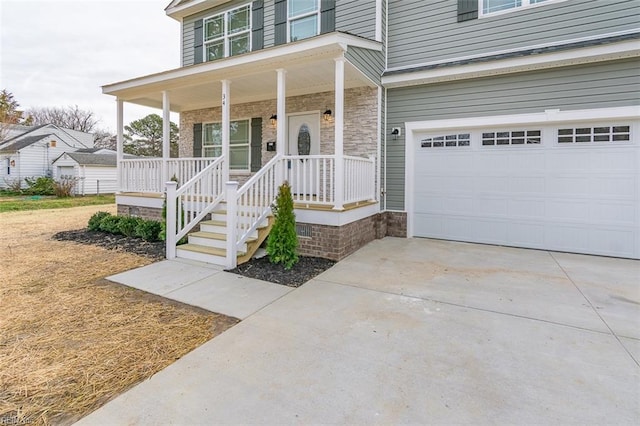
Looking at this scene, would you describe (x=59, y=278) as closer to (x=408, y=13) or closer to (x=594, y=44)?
(x=408, y=13)

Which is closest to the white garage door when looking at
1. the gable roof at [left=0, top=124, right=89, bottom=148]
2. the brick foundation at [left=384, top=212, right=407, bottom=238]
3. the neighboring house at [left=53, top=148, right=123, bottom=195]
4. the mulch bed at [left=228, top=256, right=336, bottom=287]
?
the brick foundation at [left=384, top=212, right=407, bottom=238]

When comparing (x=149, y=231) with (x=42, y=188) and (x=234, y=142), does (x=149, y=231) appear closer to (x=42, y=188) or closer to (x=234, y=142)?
(x=234, y=142)

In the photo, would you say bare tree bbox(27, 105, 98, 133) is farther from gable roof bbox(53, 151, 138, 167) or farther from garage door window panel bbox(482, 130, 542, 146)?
garage door window panel bbox(482, 130, 542, 146)

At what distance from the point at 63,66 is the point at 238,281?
97.0 ft

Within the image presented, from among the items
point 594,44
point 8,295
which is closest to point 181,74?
point 8,295

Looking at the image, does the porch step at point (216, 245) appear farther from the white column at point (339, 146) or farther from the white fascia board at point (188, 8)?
the white fascia board at point (188, 8)

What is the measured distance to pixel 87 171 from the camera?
21250 mm

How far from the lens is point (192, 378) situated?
2305 mm

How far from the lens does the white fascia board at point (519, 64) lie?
539 centimetres

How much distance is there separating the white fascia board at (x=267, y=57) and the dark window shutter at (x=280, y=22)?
2502 millimetres

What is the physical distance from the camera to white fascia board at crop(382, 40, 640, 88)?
17.7 feet

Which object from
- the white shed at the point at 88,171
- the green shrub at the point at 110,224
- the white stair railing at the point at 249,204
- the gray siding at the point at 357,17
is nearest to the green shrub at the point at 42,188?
the white shed at the point at 88,171

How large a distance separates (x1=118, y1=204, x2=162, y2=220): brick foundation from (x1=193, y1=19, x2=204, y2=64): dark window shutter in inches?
183

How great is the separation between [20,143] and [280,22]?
994 inches
